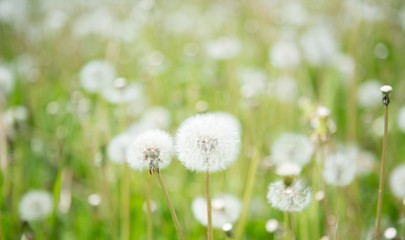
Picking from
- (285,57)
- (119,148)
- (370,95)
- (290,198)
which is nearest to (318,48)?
(285,57)

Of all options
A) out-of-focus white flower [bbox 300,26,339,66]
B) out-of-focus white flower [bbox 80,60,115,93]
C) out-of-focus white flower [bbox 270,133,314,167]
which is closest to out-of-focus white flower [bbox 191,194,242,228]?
out-of-focus white flower [bbox 270,133,314,167]

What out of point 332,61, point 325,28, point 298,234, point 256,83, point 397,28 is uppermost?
point 325,28

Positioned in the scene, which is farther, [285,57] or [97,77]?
[285,57]

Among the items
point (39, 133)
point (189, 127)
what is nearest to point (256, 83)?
point (39, 133)

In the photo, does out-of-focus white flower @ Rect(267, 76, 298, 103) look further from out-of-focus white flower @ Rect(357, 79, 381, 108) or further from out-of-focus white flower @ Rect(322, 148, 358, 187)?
out-of-focus white flower @ Rect(322, 148, 358, 187)

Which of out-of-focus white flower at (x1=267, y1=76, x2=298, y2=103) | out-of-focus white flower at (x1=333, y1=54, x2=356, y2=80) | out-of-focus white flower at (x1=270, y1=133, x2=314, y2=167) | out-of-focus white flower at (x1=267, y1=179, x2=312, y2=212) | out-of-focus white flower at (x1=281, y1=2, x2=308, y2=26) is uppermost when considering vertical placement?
out-of-focus white flower at (x1=281, y1=2, x2=308, y2=26)

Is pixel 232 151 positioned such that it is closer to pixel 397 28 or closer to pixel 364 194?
pixel 364 194

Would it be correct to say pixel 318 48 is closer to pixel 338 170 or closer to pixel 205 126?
pixel 338 170
